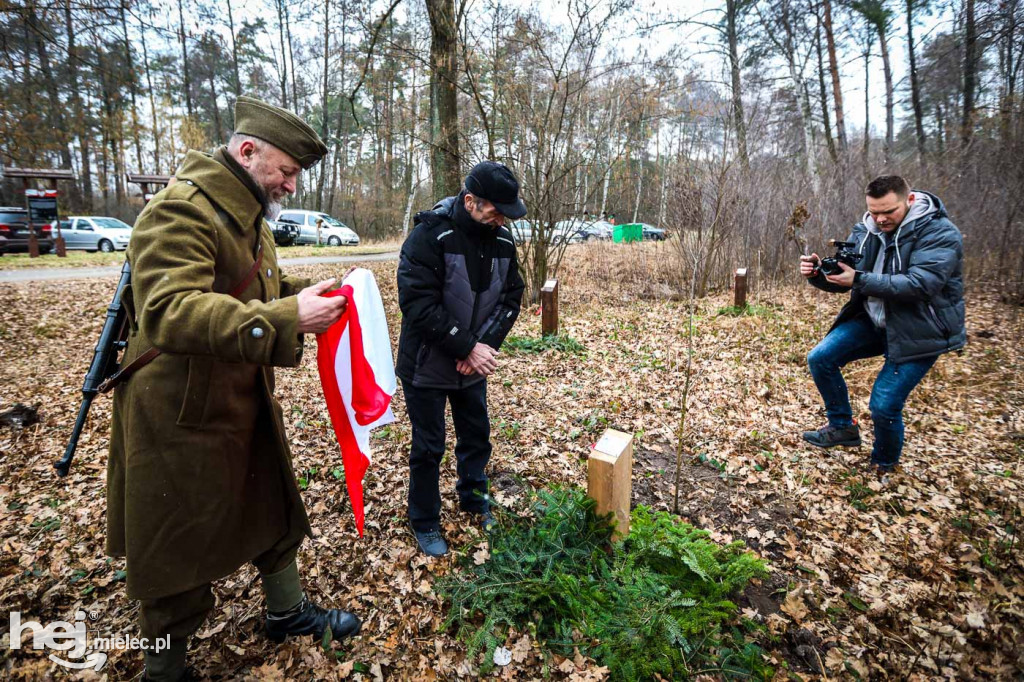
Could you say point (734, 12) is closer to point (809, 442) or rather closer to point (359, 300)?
point (809, 442)

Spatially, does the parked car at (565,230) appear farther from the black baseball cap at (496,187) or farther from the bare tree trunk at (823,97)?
the bare tree trunk at (823,97)

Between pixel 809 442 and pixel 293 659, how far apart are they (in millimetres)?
4118

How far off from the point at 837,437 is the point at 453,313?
346 centimetres

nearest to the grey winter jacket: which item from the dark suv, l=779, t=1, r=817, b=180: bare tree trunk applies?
l=779, t=1, r=817, b=180: bare tree trunk

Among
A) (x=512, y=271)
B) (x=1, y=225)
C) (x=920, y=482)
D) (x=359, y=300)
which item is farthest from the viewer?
(x=1, y=225)

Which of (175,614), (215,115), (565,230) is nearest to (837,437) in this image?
(175,614)

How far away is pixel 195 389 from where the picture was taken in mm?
1742

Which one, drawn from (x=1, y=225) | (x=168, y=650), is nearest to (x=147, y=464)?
(x=168, y=650)

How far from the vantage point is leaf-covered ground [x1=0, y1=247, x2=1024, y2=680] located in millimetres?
2299

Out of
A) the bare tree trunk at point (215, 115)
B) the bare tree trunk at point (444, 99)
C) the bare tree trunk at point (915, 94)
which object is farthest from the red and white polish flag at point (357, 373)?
the bare tree trunk at point (215, 115)

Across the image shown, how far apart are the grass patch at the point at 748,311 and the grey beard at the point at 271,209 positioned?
8057mm

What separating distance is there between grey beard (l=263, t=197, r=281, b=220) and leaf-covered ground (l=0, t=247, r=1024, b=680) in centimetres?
199

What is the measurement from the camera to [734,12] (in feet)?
39.5

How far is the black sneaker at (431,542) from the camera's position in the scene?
113 inches
